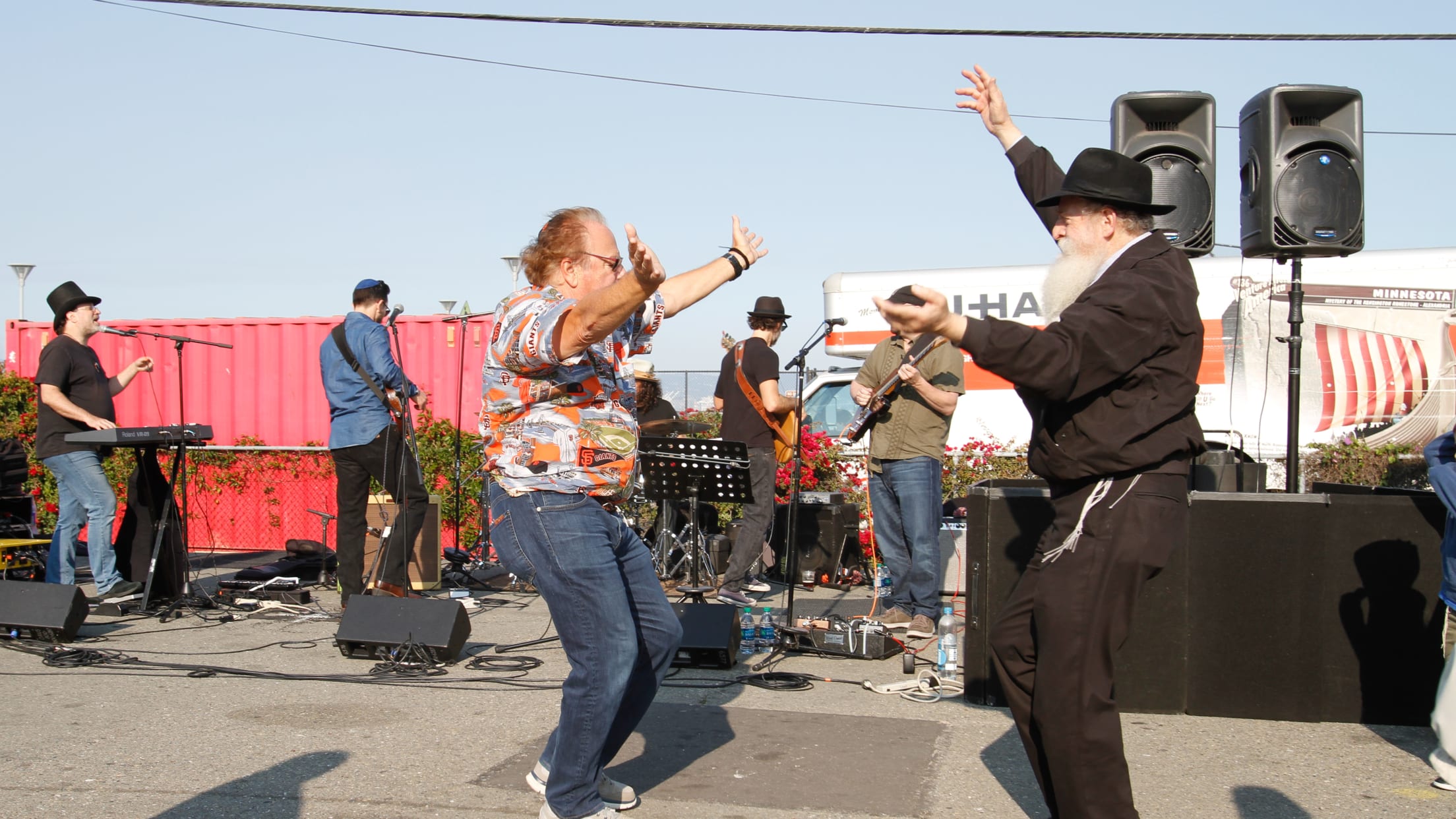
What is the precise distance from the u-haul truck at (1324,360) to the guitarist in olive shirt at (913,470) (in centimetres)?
478

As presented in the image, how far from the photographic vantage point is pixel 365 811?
389 cm

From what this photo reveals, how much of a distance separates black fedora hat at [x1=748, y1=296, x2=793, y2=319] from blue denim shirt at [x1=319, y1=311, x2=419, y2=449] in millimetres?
2555

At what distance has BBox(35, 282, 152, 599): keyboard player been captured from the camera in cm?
792

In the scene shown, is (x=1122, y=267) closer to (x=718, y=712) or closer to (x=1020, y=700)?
(x=1020, y=700)

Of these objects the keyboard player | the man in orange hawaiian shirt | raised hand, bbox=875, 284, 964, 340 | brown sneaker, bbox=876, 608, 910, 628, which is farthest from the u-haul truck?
raised hand, bbox=875, 284, 964, 340

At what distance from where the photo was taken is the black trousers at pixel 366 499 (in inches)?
311

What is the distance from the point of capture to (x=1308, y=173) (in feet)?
20.3

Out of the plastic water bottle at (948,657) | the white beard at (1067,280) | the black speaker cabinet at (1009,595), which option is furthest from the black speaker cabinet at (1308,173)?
the white beard at (1067,280)

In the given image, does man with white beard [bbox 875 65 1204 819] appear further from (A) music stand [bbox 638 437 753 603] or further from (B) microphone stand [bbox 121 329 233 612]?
(B) microphone stand [bbox 121 329 233 612]

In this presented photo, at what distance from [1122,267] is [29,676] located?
5556mm

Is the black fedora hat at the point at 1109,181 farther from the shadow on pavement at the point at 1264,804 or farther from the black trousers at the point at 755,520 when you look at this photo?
the black trousers at the point at 755,520

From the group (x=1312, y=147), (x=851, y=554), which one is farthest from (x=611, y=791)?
(x=851, y=554)

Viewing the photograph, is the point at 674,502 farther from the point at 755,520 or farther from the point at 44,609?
the point at 44,609

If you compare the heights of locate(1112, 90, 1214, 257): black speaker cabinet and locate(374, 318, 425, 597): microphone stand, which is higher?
locate(1112, 90, 1214, 257): black speaker cabinet
